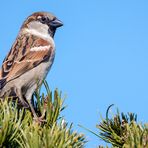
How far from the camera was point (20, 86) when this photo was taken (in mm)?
4566

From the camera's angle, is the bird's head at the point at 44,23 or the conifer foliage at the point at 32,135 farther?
the bird's head at the point at 44,23

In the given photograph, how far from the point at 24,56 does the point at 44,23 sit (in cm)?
73

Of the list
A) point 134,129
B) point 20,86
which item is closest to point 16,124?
point 134,129

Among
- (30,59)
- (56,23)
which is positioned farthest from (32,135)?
(56,23)

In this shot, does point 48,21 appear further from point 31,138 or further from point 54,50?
point 31,138

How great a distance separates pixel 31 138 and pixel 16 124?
25 centimetres

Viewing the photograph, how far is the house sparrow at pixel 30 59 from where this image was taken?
4.54 meters

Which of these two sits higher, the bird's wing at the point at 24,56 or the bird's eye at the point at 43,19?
the bird's eye at the point at 43,19

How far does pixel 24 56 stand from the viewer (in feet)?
16.1

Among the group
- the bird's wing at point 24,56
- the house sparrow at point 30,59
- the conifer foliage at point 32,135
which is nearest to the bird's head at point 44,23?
the house sparrow at point 30,59

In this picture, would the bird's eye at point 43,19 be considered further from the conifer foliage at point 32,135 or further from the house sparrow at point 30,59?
the conifer foliage at point 32,135

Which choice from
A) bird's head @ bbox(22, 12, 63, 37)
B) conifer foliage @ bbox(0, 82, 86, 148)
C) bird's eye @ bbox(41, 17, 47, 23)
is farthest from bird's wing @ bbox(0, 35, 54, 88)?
conifer foliage @ bbox(0, 82, 86, 148)

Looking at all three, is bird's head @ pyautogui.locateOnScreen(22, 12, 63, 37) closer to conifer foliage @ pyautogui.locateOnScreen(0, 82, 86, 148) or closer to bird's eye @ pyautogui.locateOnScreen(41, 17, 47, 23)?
bird's eye @ pyautogui.locateOnScreen(41, 17, 47, 23)

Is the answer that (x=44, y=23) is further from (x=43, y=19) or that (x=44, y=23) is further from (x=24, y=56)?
(x=24, y=56)
